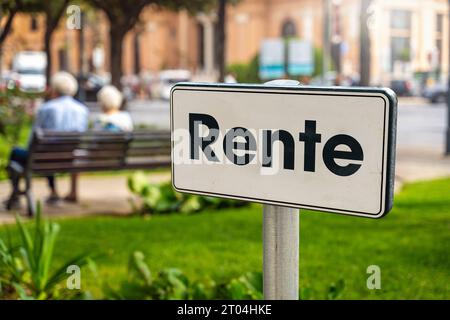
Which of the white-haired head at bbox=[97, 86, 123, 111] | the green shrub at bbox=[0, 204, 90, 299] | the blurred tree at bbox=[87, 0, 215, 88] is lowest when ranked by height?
the green shrub at bbox=[0, 204, 90, 299]

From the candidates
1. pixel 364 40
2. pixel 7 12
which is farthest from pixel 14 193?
pixel 364 40

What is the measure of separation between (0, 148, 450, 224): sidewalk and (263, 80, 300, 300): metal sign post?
5963 mm

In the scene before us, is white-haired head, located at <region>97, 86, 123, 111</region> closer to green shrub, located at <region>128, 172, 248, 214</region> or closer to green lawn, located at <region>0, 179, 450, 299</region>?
green shrub, located at <region>128, 172, 248, 214</region>

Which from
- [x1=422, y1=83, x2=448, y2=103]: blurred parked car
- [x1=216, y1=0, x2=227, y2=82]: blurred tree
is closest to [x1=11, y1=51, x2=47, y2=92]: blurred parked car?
[x1=422, y1=83, x2=448, y2=103]: blurred parked car

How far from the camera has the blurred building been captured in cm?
6256

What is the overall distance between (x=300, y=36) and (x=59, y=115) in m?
65.7

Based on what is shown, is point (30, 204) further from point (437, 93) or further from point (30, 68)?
point (30, 68)

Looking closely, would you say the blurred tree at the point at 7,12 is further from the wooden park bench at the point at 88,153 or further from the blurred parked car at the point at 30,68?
the blurred parked car at the point at 30,68

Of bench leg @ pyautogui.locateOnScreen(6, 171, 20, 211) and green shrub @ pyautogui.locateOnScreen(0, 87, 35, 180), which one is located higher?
green shrub @ pyautogui.locateOnScreen(0, 87, 35, 180)

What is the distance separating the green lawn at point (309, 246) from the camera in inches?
215

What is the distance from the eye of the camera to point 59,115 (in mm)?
9406

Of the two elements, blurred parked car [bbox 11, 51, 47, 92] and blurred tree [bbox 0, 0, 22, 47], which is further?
blurred parked car [bbox 11, 51, 47, 92]
